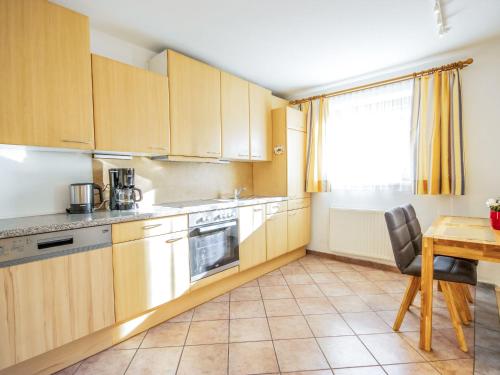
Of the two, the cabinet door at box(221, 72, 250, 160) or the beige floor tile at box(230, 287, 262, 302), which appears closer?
the beige floor tile at box(230, 287, 262, 302)

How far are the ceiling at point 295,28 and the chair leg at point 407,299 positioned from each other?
6.60 feet

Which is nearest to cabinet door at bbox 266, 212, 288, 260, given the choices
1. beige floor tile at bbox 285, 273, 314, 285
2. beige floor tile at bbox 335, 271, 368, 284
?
beige floor tile at bbox 285, 273, 314, 285

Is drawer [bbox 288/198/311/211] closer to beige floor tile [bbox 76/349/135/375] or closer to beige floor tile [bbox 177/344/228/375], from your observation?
beige floor tile [bbox 177/344/228/375]

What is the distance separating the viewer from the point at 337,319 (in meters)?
2.08

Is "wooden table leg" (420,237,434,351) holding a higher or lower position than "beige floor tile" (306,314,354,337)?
higher

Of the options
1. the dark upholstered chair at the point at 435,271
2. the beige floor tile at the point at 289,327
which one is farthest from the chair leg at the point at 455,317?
the beige floor tile at the point at 289,327

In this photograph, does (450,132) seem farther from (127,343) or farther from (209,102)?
(127,343)

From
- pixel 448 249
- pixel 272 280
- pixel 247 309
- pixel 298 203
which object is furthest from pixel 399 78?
pixel 247 309

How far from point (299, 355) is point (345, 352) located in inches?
11.9

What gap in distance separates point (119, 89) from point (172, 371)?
1.95m

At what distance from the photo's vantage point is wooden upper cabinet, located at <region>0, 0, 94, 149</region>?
1472mm

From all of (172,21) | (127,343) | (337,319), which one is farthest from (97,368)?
(172,21)

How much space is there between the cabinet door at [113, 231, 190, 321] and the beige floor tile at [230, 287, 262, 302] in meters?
0.57

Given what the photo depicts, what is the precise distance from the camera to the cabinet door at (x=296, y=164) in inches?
131
